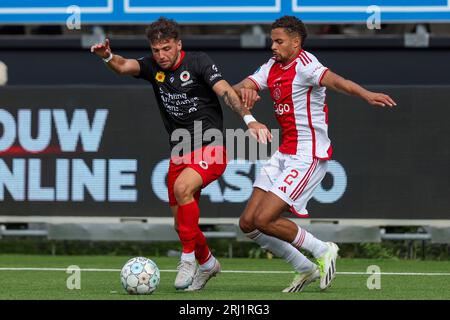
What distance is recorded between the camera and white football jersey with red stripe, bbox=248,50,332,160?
435 inches

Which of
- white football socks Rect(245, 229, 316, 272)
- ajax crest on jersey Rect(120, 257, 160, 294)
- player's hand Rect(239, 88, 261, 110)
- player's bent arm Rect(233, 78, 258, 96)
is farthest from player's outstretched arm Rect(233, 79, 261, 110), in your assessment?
ajax crest on jersey Rect(120, 257, 160, 294)

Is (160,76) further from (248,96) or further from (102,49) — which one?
(248,96)

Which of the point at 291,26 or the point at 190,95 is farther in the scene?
the point at 190,95

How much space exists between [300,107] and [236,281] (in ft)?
6.83

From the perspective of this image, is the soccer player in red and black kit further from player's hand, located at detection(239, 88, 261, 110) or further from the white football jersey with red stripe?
the white football jersey with red stripe

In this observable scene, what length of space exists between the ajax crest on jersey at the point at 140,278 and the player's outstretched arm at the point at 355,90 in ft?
6.97

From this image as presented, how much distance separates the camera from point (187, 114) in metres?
11.3

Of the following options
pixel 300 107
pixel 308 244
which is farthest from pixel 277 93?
pixel 308 244

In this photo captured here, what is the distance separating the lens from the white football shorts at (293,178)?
11062mm

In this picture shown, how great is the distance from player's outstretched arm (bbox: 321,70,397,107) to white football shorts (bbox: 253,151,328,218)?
2.47 ft
